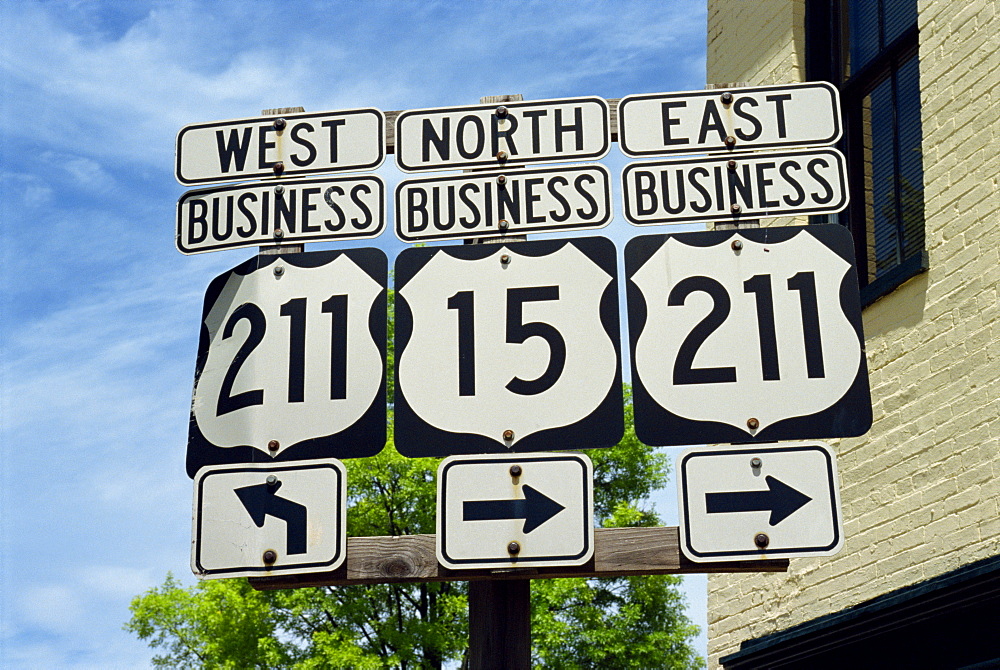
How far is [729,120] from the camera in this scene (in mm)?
4281

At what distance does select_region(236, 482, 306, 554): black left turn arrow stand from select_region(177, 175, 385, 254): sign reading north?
0.96 m

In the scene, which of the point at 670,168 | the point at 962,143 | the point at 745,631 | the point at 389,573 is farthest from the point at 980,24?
the point at 389,573

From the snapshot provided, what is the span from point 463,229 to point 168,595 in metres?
13.1

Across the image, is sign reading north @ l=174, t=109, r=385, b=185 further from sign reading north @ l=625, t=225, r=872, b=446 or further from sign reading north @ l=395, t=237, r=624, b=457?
sign reading north @ l=625, t=225, r=872, b=446

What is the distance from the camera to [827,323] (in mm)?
3918

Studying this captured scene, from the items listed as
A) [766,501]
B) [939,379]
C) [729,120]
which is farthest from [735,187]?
[939,379]

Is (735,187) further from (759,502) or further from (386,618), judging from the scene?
(386,618)

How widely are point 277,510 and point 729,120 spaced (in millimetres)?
2142

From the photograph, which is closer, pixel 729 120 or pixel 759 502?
pixel 759 502

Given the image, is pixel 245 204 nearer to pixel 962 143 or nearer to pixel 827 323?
pixel 827 323

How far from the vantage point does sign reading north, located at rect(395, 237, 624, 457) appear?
152 inches

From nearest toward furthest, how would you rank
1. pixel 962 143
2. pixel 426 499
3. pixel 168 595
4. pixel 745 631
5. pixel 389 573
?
1. pixel 389 573
2. pixel 962 143
3. pixel 745 631
4. pixel 426 499
5. pixel 168 595

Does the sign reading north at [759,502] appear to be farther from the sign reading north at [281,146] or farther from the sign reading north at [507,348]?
the sign reading north at [281,146]

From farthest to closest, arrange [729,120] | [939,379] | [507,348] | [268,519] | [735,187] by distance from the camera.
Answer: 1. [939,379]
2. [729,120]
3. [735,187]
4. [507,348]
5. [268,519]
